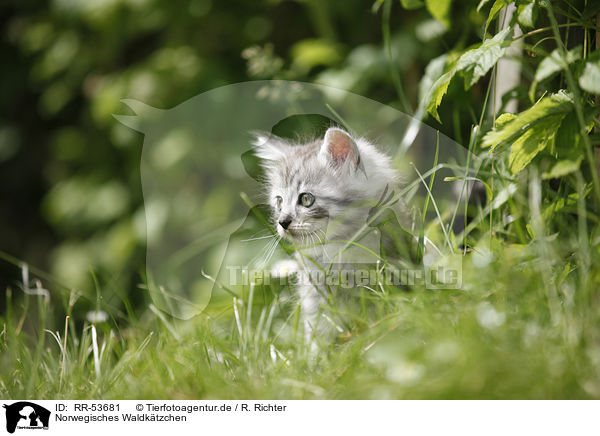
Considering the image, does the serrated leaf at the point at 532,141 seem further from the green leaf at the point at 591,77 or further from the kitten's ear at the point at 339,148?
the kitten's ear at the point at 339,148

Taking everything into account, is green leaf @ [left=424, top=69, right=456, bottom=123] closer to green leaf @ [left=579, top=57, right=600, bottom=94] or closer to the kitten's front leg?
green leaf @ [left=579, top=57, right=600, bottom=94]

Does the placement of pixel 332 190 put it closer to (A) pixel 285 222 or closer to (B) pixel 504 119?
(A) pixel 285 222

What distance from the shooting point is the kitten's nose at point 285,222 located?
40.4 inches

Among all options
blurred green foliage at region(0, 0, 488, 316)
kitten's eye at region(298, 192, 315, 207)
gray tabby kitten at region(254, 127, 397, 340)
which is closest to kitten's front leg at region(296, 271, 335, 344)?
gray tabby kitten at region(254, 127, 397, 340)

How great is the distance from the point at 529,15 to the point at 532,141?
8.1 inches

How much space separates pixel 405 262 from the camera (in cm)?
94

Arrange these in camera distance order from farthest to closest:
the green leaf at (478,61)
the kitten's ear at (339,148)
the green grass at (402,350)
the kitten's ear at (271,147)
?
the kitten's ear at (271,147), the kitten's ear at (339,148), the green leaf at (478,61), the green grass at (402,350)

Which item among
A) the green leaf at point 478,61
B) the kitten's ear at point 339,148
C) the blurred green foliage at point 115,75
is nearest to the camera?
the green leaf at point 478,61

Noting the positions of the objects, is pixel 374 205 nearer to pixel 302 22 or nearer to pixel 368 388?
pixel 368 388

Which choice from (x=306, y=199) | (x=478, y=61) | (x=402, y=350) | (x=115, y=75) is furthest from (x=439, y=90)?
(x=115, y=75)
